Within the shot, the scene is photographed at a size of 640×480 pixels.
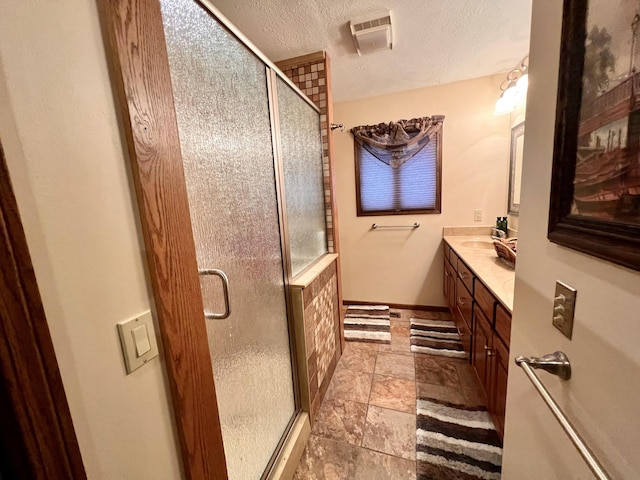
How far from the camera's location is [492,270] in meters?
1.61

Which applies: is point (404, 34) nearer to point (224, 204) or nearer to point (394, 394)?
point (224, 204)

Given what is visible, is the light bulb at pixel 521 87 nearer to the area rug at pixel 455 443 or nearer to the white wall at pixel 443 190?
the white wall at pixel 443 190

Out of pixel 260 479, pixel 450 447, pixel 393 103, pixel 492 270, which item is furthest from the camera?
pixel 393 103

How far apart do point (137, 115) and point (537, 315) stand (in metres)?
1.09

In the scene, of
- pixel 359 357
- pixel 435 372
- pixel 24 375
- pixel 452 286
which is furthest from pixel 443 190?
pixel 24 375

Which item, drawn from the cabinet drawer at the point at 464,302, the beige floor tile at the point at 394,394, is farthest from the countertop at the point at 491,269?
the beige floor tile at the point at 394,394

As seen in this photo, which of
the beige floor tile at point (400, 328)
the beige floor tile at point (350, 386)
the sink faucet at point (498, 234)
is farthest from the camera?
the beige floor tile at point (400, 328)

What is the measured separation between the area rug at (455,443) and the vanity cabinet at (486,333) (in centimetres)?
11

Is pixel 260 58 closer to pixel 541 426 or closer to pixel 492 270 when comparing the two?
pixel 541 426

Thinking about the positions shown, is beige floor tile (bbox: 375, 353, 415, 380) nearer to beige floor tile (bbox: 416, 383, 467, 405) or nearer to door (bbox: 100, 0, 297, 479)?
beige floor tile (bbox: 416, 383, 467, 405)

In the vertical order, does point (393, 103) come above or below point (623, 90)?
above

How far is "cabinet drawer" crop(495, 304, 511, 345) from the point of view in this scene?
114 cm

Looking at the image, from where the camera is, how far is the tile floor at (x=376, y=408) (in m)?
1.33

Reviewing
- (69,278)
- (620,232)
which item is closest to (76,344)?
(69,278)
